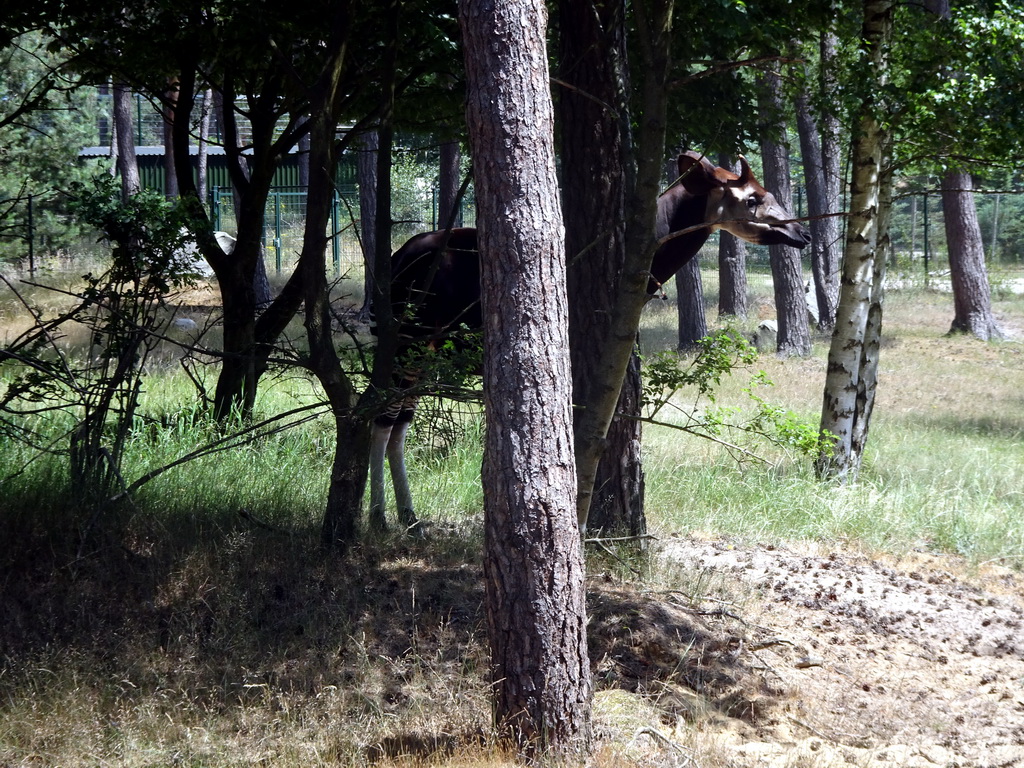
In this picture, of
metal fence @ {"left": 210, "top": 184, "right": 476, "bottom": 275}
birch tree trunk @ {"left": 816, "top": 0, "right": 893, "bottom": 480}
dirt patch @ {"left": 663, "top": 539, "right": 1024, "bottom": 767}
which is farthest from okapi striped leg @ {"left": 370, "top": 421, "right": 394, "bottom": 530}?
metal fence @ {"left": 210, "top": 184, "right": 476, "bottom": 275}

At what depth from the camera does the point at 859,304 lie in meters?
9.38

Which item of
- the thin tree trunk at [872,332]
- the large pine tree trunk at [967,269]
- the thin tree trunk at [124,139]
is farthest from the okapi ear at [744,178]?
the thin tree trunk at [124,139]

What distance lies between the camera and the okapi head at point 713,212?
24.0 feet

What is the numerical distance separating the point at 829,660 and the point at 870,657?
0.33 metres

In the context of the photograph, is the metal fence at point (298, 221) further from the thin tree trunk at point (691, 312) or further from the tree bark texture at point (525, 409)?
the tree bark texture at point (525, 409)

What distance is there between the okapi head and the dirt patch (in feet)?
7.39

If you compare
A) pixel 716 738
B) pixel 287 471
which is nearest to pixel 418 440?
pixel 287 471

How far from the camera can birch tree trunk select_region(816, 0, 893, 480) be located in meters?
8.99

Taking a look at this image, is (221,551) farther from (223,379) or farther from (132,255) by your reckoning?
(223,379)

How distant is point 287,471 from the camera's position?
26.3 ft

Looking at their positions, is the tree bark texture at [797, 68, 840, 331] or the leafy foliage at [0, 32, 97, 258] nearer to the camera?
the leafy foliage at [0, 32, 97, 258]

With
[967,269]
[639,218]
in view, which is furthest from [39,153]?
[967,269]

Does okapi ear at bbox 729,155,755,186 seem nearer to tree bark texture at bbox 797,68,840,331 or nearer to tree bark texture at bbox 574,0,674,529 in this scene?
tree bark texture at bbox 574,0,674,529

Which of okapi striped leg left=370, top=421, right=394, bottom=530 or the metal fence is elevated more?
the metal fence
